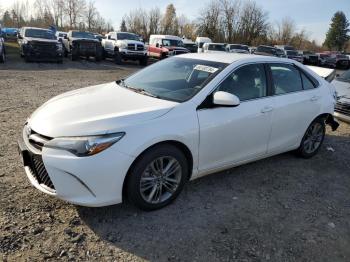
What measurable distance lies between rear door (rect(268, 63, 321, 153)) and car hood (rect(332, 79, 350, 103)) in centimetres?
281

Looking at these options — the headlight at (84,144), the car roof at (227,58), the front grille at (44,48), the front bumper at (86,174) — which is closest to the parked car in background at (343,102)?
the car roof at (227,58)

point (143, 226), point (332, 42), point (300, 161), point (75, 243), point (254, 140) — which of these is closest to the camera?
point (75, 243)

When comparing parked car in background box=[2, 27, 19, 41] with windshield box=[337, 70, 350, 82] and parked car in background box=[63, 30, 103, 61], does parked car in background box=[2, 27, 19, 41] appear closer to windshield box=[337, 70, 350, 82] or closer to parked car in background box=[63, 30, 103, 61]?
parked car in background box=[63, 30, 103, 61]

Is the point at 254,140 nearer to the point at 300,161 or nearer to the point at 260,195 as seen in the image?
the point at 260,195

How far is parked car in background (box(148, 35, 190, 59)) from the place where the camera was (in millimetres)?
23844

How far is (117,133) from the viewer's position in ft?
10.6

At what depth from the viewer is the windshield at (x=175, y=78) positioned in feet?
13.3

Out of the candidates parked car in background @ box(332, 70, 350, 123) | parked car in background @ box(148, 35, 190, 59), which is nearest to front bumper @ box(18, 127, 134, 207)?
parked car in background @ box(332, 70, 350, 123)

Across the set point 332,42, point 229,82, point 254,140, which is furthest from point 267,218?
point 332,42

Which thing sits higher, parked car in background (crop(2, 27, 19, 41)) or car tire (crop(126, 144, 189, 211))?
car tire (crop(126, 144, 189, 211))

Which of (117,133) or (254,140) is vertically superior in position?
(117,133)

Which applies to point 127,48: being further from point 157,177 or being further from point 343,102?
point 157,177

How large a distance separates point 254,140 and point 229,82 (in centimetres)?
84

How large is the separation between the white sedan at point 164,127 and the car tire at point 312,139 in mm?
232
